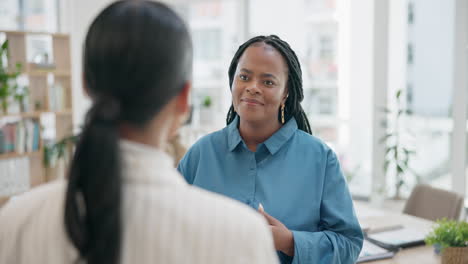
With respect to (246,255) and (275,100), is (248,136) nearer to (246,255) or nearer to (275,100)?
(275,100)

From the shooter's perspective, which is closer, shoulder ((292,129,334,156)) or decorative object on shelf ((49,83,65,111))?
shoulder ((292,129,334,156))

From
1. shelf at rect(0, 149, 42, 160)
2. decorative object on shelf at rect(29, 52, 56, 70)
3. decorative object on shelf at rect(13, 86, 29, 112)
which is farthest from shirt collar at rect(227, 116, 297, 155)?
decorative object on shelf at rect(29, 52, 56, 70)

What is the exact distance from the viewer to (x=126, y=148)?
0.69 meters

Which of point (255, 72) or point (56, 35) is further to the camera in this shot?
point (56, 35)

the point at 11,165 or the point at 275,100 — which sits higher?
the point at 275,100

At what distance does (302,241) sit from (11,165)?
395 centimetres

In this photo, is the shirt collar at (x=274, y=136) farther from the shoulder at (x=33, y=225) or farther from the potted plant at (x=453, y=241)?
the shoulder at (x=33, y=225)

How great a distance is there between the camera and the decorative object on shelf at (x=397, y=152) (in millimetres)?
4183

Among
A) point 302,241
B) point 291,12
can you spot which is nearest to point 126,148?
point 302,241

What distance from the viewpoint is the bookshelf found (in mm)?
4590

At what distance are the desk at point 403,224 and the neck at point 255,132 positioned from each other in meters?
0.79

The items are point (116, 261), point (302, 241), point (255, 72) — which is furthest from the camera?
point (255, 72)

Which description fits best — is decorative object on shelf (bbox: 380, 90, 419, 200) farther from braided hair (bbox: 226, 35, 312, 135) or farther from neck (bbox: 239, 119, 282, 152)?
neck (bbox: 239, 119, 282, 152)

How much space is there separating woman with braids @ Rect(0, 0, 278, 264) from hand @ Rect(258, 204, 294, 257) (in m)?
0.66
